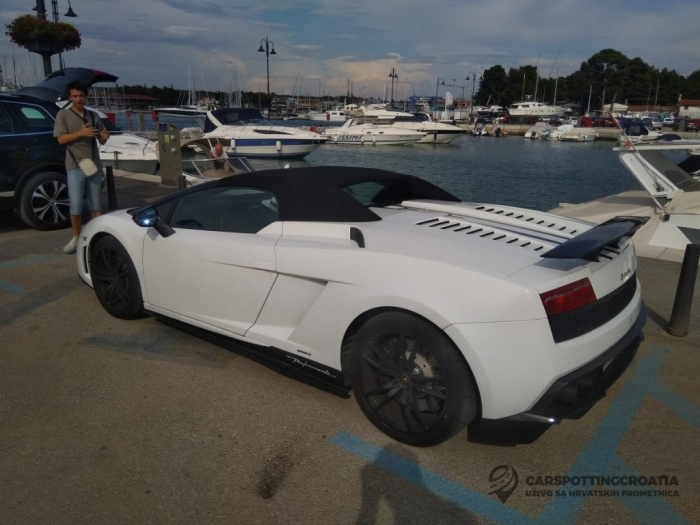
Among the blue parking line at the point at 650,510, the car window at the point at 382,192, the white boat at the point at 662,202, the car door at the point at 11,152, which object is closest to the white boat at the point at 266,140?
the white boat at the point at 662,202

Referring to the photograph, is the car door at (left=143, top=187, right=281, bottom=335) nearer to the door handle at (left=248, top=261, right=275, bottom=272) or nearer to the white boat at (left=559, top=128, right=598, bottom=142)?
the door handle at (left=248, top=261, right=275, bottom=272)

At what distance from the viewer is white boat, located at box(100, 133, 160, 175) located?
58.5ft

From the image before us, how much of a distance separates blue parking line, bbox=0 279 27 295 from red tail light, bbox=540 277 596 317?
4.78 metres

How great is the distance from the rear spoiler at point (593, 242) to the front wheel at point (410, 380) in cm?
68

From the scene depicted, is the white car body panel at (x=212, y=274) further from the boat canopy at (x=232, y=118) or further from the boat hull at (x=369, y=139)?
the boat hull at (x=369, y=139)

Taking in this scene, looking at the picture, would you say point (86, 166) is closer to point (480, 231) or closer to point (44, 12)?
point (480, 231)

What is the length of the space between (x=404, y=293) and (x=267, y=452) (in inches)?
43.0

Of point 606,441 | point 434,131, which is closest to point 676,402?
point 606,441

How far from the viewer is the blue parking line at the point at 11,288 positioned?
16.9ft

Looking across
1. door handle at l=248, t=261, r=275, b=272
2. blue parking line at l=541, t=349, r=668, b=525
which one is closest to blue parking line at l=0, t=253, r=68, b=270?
door handle at l=248, t=261, r=275, b=272

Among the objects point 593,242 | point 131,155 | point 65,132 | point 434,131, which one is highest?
point 65,132

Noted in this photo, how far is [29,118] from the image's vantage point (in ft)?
23.3

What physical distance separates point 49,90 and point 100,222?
854 centimetres

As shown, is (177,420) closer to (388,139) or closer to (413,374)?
(413,374)
